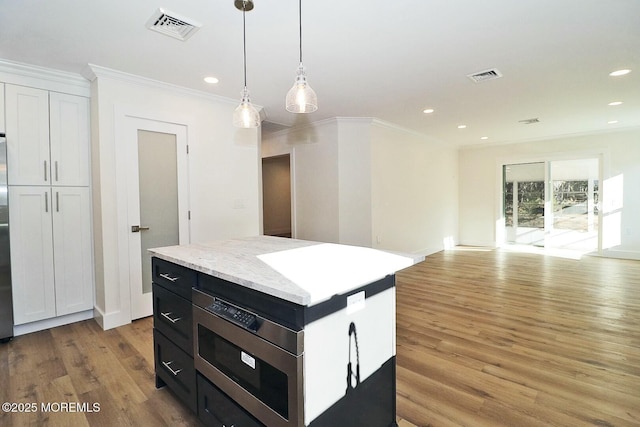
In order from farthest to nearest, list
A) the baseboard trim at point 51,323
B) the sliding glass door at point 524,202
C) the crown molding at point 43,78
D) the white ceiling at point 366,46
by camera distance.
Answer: the sliding glass door at point 524,202
the baseboard trim at point 51,323
the crown molding at point 43,78
the white ceiling at point 366,46

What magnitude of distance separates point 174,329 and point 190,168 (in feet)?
7.05

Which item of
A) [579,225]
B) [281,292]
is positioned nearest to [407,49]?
[281,292]

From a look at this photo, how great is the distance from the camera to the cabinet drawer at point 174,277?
65.2 inches

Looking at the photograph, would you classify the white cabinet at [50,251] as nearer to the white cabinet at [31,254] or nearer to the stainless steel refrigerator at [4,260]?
the white cabinet at [31,254]

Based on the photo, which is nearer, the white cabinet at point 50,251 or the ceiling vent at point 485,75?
the white cabinet at point 50,251

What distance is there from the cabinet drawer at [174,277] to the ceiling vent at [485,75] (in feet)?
10.9

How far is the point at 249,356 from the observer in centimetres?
132

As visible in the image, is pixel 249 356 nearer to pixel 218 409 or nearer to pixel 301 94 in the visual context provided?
pixel 218 409

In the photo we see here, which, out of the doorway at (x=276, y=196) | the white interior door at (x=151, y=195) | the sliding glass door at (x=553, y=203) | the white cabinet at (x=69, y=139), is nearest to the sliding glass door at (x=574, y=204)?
the sliding glass door at (x=553, y=203)

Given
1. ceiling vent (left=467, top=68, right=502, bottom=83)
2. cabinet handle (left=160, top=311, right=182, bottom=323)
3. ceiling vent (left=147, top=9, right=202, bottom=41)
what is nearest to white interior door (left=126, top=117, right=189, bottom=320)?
ceiling vent (left=147, top=9, right=202, bottom=41)

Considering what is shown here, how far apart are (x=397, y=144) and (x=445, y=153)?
239cm

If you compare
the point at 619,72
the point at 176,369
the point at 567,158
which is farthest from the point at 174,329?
the point at 567,158

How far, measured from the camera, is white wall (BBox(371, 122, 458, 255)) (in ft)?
17.1

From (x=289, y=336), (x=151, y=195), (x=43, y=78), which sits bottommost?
(x=289, y=336)
